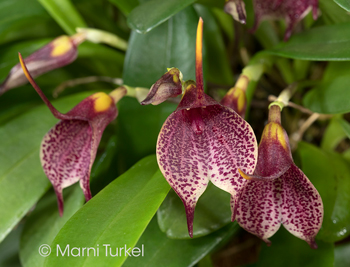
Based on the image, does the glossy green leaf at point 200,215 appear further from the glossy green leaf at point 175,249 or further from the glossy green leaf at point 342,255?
the glossy green leaf at point 342,255

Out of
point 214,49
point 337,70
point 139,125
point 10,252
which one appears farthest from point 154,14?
point 10,252

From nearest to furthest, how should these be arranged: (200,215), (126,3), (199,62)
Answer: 1. (199,62)
2. (200,215)
3. (126,3)

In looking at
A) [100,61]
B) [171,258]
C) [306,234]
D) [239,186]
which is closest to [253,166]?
[239,186]

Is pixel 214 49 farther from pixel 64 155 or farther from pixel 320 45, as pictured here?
pixel 64 155

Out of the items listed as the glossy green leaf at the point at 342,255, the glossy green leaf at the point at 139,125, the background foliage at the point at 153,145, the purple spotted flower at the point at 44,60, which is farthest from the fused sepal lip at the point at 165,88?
the glossy green leaf at the point at 342,255

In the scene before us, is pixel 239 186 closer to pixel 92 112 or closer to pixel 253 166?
pixel 253 166

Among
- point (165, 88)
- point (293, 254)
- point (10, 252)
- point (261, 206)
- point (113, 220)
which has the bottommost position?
point (293, 254)
